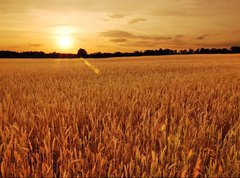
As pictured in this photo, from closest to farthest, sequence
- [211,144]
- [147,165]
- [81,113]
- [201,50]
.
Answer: [147,165] < [211,144] < [81,113] < [201,50]

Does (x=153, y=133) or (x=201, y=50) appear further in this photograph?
(x=201, y=50)

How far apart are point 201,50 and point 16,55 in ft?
123

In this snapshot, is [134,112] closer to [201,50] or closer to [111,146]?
[111,146]

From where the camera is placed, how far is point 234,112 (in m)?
2.76

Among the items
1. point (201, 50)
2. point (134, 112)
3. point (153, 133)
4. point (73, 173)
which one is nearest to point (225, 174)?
point (153, 133)

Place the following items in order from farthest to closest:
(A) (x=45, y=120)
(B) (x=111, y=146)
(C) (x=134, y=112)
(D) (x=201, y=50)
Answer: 1. (D) (x=201, y=50)
2. (C) (x=134, y=112)
3. (A) (x=45, y=120)
4. (B) (x=111, y=146)

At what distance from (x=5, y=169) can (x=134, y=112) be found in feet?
5.15

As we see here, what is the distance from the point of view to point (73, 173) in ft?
4.34

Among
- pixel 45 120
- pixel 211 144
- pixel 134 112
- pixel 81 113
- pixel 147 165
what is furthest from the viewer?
pixel 134 112

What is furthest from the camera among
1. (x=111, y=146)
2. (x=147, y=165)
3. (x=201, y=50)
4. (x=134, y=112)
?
(x=201, y=50)

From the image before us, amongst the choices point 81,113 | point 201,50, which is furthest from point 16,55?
point 81,113

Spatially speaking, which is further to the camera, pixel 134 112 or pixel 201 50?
pixel 201 50

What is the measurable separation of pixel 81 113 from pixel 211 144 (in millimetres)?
1254

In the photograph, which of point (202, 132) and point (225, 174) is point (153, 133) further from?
point (225, 174)
